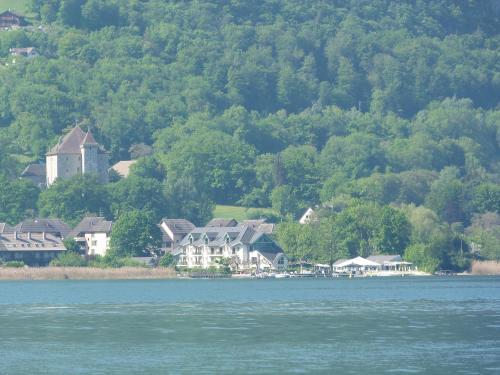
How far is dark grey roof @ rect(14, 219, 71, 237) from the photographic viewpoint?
139 meters

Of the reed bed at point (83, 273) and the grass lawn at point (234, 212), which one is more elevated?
the grass lawn at point (234, 212)

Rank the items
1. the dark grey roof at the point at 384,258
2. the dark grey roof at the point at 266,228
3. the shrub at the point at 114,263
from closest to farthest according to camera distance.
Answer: the dark grey roof at the point at 384,258
the shrub at the point at 114,263
the dark grey roof at the point at 266,228

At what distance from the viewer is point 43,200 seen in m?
161

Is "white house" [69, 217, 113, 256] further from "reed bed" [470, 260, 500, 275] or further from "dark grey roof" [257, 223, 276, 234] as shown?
"reed bed" [470, 260, 500, 275]

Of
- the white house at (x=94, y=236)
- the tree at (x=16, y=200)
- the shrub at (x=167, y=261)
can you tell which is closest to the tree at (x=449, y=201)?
the white house at (x=94, y=236)

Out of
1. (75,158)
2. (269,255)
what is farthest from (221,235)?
(75,158)

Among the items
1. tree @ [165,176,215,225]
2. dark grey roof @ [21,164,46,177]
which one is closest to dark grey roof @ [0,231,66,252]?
tree @ [165,176,215,225]

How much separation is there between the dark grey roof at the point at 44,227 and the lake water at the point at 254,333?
50.4 meters

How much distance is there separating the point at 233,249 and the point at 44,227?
18834 millimetres

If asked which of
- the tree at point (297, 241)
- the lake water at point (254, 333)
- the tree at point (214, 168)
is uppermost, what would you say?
the tree at point (214, 168)

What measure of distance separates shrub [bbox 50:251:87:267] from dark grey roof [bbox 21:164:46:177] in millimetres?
55514

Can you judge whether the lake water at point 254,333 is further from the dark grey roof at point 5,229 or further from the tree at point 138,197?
the tree at point 138,197

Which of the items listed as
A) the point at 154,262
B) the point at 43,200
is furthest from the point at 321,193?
the point at 154,262

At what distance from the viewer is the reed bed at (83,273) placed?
4850 inches
